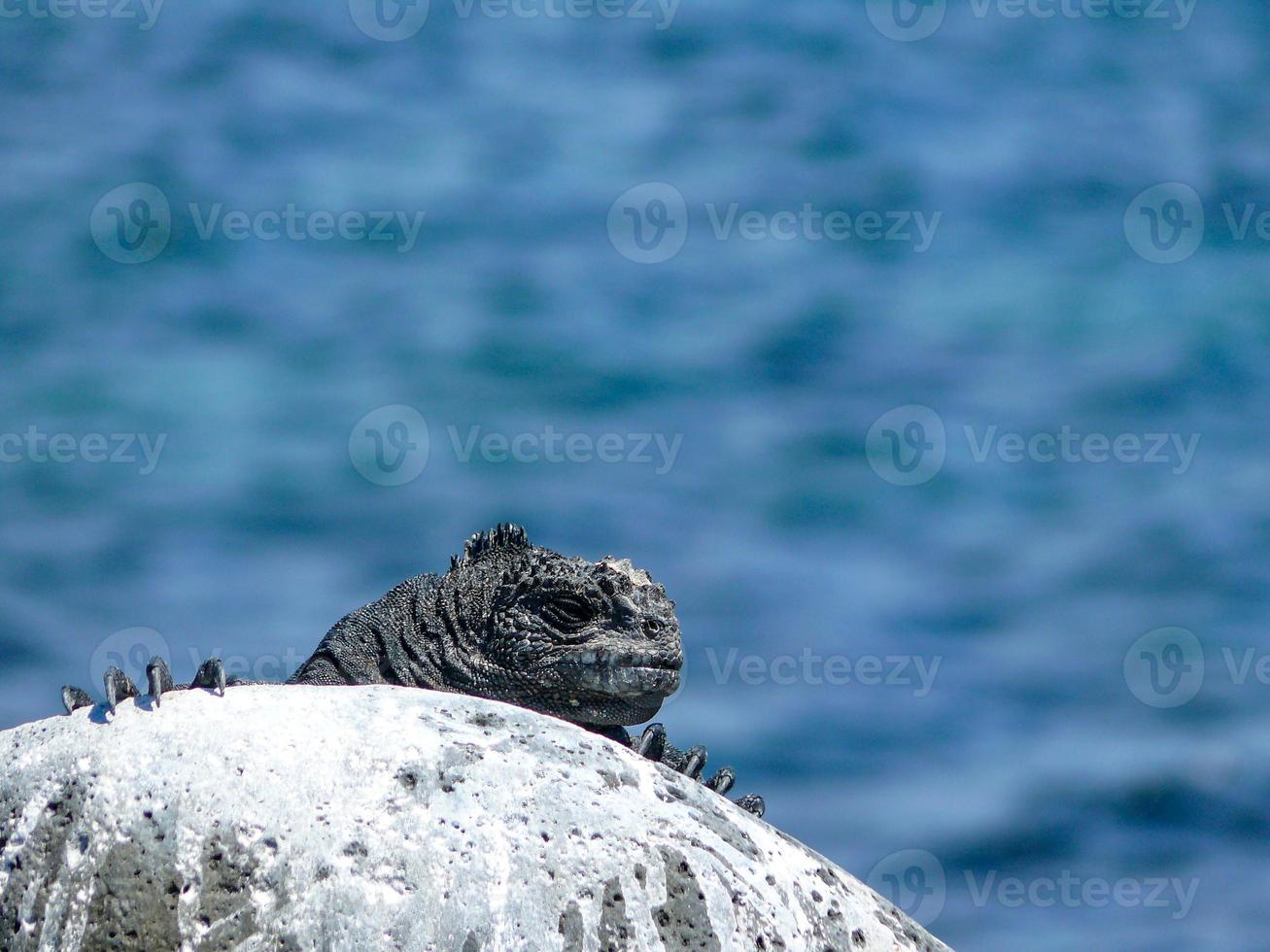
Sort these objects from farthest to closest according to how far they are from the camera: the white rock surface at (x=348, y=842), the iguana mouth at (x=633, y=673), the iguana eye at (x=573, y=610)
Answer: the iguana eye at (x=573, y=610)
the iguana mouth at (x=633, y=673)
the white rock surface at (x=348, y=842)

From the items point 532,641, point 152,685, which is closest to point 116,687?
point 152,685

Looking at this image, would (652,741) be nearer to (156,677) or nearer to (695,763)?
(695,763)

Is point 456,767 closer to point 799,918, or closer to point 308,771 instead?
point 308,771

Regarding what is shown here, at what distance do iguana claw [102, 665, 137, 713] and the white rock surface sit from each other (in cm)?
6

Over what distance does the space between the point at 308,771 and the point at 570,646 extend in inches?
106

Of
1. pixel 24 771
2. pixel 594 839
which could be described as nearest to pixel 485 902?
pixel 594 839

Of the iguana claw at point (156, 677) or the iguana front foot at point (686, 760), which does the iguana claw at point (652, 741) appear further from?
the iguana claw at point (156, 677)

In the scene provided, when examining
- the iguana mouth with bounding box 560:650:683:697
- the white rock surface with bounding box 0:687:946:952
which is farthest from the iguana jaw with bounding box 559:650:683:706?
the white rock surface with bounding box 0:687:946:952

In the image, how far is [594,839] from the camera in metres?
6.29

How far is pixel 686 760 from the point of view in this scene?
8.84 metres

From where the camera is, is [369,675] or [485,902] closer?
[485,902]

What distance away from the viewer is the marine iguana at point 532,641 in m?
8.54

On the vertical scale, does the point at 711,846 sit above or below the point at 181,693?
below

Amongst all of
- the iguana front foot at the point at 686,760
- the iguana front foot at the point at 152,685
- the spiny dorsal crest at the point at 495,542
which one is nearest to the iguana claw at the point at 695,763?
the iguana front foot at the point at 686,760
